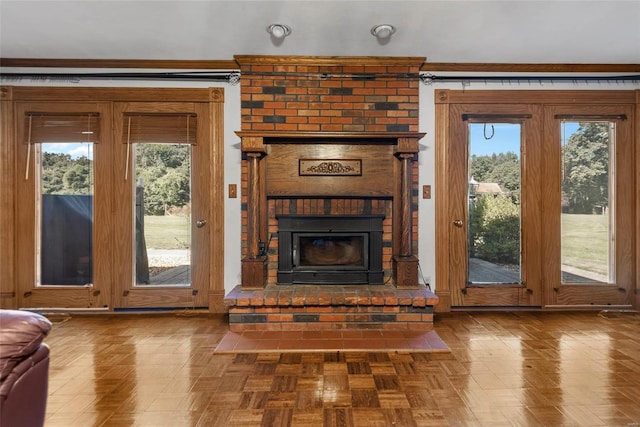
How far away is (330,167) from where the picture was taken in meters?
3.01

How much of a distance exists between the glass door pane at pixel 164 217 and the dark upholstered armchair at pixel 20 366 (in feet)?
6.65

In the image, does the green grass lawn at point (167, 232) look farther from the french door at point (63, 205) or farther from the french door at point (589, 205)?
the french door at point (589, 205)

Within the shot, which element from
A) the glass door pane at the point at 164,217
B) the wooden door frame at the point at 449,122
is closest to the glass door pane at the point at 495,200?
the wooden door frame at the point at 449,122

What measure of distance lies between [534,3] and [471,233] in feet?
6.31

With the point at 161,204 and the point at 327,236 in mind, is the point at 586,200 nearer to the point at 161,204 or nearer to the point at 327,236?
the point at 327,236

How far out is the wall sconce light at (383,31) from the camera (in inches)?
98.1

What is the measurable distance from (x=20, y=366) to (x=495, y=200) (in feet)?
11.6

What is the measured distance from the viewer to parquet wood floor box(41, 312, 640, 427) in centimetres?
158

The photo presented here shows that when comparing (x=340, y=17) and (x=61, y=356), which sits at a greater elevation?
(x=340, y=17)

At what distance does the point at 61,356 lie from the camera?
7.23ft

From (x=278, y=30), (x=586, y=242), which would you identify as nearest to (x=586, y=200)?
(x=586, y=242)

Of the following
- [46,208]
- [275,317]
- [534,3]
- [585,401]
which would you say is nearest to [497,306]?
[585,401]

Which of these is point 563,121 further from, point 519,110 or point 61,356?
point 61,356

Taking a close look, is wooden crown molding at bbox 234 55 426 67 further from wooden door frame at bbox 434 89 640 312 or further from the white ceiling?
wooden door frame at bbox 434 89 640 312
